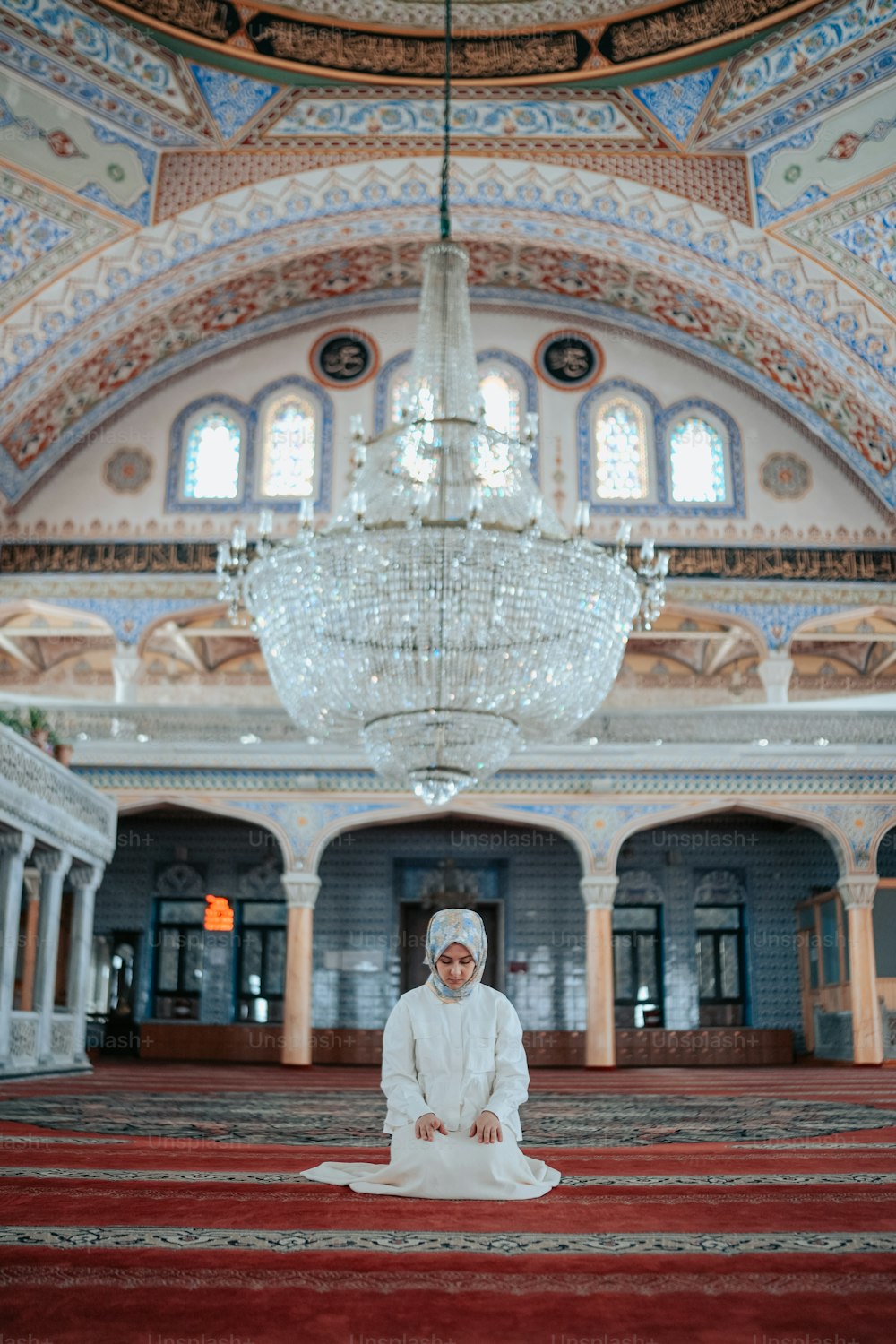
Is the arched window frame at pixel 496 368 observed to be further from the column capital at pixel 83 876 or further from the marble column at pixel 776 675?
the column capital at pixel 83 876

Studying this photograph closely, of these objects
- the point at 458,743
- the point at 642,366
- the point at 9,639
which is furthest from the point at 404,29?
the point at 9,639

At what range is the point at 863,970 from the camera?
9.61 metres

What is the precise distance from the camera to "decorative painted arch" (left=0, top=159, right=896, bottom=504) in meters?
10.1

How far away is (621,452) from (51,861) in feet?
20.8

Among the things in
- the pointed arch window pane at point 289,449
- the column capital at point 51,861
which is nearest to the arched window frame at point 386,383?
the pointed arch window pane at point 289,449

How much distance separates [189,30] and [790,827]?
8.41 metres

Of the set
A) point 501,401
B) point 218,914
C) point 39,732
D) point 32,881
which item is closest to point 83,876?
point 32,881

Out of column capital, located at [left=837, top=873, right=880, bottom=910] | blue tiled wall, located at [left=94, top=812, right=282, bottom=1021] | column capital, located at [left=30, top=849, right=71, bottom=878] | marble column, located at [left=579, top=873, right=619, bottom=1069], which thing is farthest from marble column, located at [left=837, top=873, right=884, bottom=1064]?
column capital, located at [left=30, top=849, right=71, bottom=878]

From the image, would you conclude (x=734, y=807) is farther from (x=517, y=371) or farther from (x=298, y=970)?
(x=517, y=371)

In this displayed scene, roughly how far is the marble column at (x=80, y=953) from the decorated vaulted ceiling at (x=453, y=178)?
426 centimetres

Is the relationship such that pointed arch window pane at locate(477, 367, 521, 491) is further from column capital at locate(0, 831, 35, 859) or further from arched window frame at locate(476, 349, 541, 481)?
column capital at locate(0, 831, 35, 859)

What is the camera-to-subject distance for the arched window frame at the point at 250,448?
11.1m

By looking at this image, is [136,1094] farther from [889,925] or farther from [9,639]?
[9,639]

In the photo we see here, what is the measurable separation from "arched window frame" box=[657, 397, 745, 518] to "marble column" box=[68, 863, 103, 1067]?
593cm
